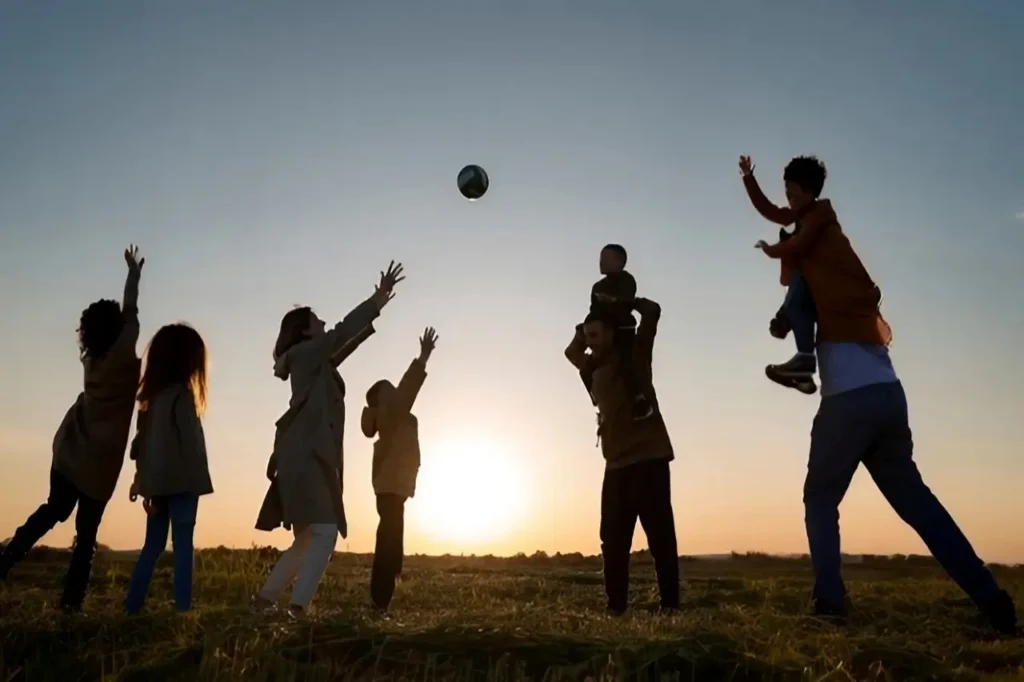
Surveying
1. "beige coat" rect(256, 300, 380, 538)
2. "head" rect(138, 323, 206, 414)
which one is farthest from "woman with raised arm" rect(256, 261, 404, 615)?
"head" rect(138, 323, 206, 414)

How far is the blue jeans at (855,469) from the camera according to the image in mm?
6055

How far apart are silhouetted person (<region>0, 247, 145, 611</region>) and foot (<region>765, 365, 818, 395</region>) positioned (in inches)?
187

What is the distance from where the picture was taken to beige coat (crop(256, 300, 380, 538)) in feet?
23.4

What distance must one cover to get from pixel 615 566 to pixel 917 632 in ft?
7.04

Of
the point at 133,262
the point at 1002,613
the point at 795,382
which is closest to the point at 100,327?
the point at 133,262

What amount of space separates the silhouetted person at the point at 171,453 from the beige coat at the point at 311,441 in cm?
74

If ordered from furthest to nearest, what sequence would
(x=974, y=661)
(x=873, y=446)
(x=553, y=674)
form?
(x=873, y=446) < (x=974, y=661) < (x=553, y=674)

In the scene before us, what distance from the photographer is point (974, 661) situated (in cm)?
507

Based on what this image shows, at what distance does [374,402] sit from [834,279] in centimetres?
444

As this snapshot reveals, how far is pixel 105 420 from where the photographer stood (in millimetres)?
8227

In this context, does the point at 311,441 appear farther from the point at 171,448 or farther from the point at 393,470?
the point at 393,470

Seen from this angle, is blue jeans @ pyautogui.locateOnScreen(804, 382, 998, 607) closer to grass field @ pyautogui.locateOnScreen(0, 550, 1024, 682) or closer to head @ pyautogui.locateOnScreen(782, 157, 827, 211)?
grass field @ pyautogui.locateOnScreen(0, 550, 1024, 682)

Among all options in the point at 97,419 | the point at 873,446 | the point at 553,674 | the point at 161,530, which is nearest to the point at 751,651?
the point at 553,674

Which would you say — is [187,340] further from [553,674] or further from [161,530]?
[553,674]
